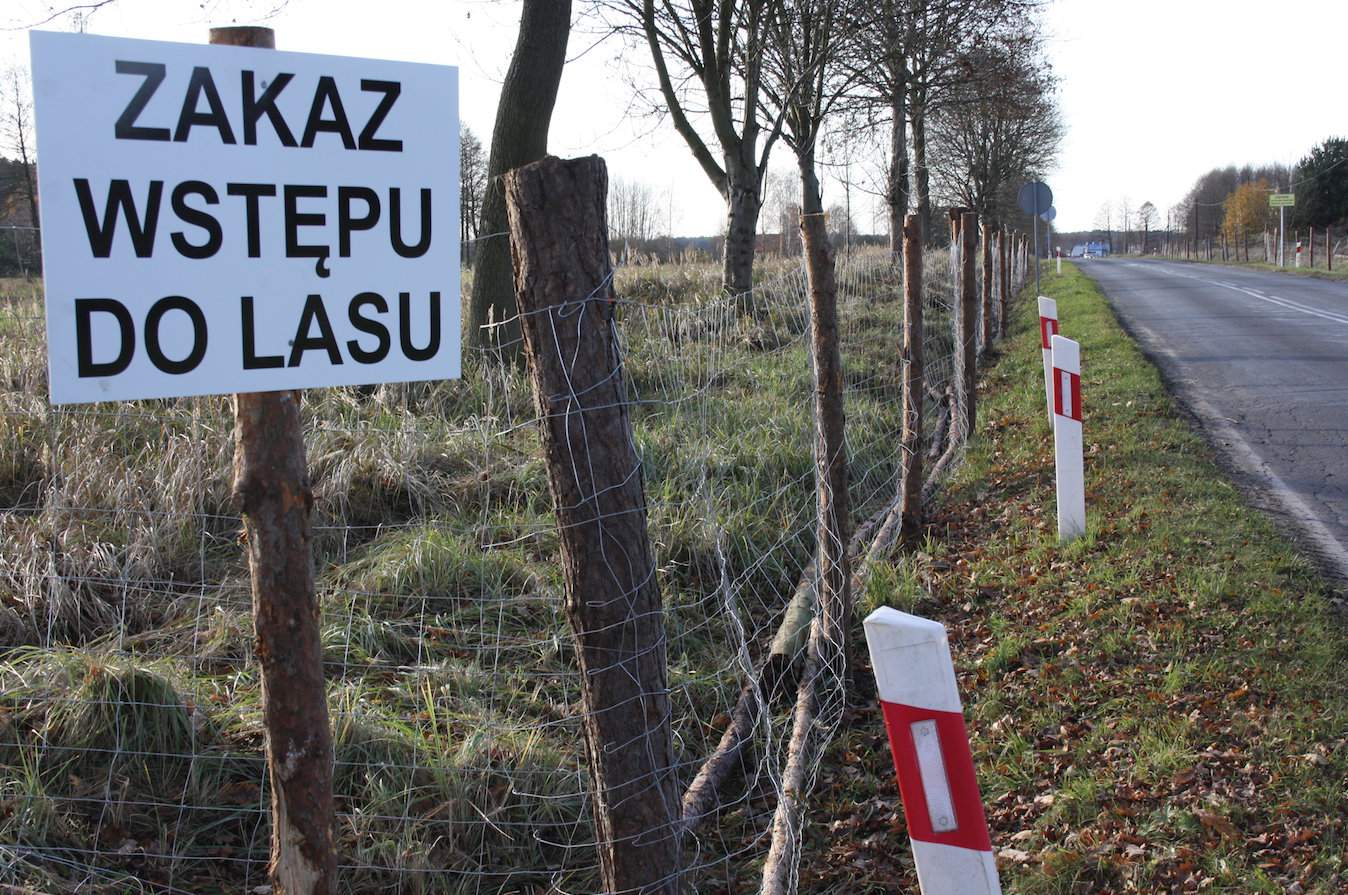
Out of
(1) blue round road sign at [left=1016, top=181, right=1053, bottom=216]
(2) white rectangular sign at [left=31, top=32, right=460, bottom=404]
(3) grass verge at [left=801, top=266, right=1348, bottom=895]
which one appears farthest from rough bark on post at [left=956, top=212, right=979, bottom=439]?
(1) blue round road sign at [left=1016, top=181, right=1053, bottom=216]

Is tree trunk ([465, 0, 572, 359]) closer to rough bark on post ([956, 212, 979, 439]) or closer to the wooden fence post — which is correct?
rough bark on post ([956, 212, 979, 439])

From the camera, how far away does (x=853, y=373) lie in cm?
1028

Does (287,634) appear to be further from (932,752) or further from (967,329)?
(967,329)

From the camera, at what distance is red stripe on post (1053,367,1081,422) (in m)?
6.02

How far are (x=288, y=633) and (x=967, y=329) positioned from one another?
8284mm

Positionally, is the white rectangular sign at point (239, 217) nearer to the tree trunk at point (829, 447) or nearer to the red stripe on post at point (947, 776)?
the red stripe on post at point (947, 776)

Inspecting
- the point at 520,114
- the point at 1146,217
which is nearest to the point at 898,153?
the point at 520,114

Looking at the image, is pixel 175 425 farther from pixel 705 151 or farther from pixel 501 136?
pixel 705 151

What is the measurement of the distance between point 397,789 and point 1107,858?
2.47 m

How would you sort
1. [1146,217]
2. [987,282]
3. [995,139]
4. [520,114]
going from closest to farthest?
1. [520,114]
2. [987,282]
3. [995,139]
4. [1146,217]

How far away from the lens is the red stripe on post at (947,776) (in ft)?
6.77

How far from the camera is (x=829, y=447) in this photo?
5000mm

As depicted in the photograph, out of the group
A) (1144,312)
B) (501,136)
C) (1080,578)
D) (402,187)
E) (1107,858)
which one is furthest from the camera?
(1144,312)

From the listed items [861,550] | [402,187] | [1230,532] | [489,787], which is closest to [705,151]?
[861,550]
